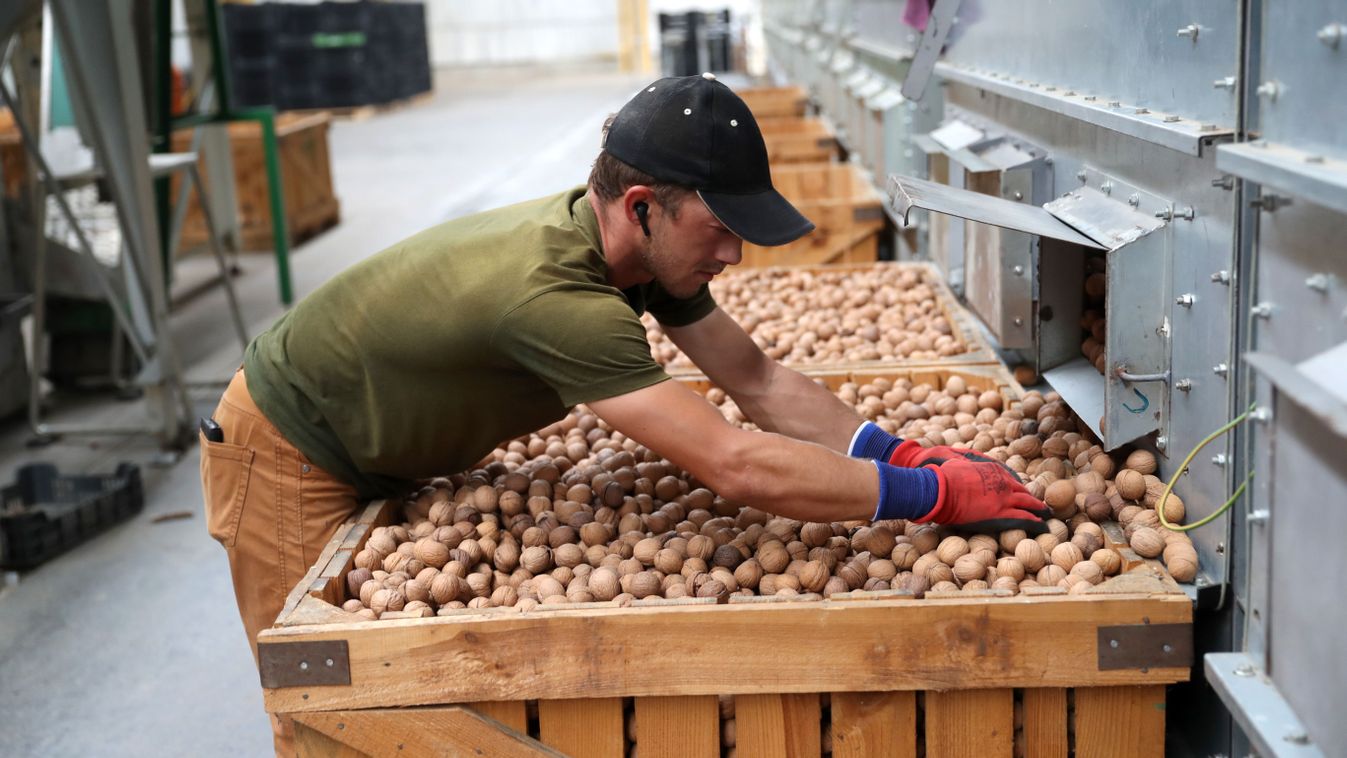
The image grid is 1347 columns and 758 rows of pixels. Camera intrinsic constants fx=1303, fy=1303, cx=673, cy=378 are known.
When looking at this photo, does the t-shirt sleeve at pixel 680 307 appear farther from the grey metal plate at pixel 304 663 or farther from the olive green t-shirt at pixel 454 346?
the grey metal plate at pixel 304 663

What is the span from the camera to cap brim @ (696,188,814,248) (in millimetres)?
2447

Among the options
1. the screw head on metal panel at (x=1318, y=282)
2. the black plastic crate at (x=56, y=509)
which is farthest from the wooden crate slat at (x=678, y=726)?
the black plastic crate at (x=56, y=509)

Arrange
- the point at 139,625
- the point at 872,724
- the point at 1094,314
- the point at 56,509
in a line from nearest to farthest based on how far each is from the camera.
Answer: the point at 872,724 → the point at 1094,314 → the point at 139,625 → the point at 56,509

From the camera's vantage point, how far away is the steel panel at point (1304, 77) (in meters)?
1.73

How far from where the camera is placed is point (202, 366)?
795 cm

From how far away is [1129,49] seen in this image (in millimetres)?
2689

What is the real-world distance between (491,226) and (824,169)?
195 inches

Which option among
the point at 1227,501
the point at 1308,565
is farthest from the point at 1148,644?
the point at 1308,565

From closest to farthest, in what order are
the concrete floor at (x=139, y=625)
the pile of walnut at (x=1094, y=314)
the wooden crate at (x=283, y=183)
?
1. the pile of walnut at (x=1094, y=314)
2. the concrete floor at (x=139, y=625)
3. the wooden crate at (x=283, y=183)

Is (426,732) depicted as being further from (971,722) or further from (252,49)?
(252,49)

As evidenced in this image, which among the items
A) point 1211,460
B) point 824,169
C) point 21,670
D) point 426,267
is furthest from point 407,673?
point 824,169

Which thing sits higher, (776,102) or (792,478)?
(776,102)

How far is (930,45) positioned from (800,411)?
1.29m

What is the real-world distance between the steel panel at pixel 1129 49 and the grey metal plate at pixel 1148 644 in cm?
85
